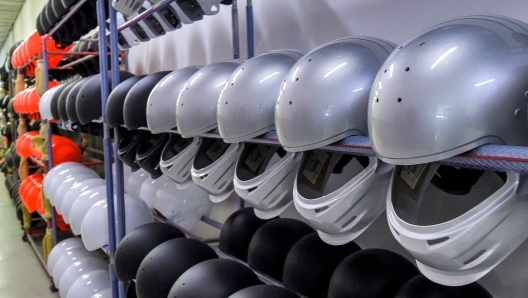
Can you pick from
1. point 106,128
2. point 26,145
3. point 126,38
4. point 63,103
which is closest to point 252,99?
point 106,128

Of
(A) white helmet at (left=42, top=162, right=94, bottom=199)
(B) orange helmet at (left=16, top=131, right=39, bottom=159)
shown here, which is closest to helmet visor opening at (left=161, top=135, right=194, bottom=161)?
(A) white helmet at (left=42, top=162, right=94, bottom=199)

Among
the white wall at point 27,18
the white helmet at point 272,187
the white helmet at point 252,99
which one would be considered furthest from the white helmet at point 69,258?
the white wall at point 27,18

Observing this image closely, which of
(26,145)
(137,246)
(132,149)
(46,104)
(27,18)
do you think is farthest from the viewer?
(27,18)

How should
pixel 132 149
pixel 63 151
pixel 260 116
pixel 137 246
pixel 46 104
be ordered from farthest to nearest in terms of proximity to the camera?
pixel 63 151 < pixel 46 104 < pixel 132 149 < pixel 137 246 < pixel 260 116

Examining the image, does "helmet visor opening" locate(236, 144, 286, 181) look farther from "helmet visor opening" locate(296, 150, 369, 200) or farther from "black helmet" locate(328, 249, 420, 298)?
"black helmet" locate(328, 249, 420, 298)

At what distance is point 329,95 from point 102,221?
1.98 m

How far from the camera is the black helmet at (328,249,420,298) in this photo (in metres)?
1.40

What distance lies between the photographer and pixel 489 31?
94cm

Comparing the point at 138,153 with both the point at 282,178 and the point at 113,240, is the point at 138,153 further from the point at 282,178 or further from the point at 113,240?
the point at 282,178

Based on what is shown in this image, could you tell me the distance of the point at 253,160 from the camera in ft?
5.96

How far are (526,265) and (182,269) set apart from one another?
1.25 m

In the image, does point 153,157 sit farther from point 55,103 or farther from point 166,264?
point 55,103

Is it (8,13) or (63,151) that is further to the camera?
(8,13)

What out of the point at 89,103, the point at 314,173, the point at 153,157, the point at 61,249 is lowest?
the point at 61,249
